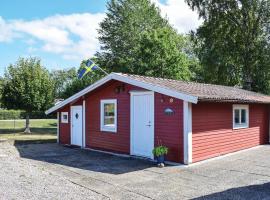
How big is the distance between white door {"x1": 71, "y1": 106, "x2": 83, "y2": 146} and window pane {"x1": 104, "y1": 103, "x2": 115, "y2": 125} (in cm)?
187

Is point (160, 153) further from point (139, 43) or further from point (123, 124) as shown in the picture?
point (139, 43)

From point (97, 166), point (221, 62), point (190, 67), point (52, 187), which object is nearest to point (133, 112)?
point (97, 166)

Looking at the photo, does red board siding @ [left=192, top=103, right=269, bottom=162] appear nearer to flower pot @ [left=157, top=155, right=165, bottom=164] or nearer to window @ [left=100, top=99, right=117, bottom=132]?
flower pot @ [left=157, top=155, right=165, bottom=164]

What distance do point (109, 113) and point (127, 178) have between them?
5.13 metres

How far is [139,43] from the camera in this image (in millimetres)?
33406

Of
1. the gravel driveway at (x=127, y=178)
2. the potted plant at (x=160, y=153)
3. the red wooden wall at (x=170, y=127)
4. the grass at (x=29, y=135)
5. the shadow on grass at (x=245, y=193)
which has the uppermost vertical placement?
the red wooden wall at (x=170, y=127)

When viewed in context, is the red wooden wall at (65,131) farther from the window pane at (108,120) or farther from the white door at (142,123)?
the white door at (142,123)

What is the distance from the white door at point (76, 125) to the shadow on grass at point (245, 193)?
9.00 metres

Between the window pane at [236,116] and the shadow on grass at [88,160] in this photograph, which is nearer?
the shadow on grass at [88,160]

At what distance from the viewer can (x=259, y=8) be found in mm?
25016

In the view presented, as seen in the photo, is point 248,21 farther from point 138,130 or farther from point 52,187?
point 52,187

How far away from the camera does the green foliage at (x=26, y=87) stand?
23.5 m

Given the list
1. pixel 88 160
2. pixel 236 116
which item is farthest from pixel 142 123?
pixel 236 116

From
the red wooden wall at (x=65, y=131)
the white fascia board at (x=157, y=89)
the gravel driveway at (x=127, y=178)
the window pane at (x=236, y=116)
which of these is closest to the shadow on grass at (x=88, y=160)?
the gravel driveway at (x=127, y=178)
